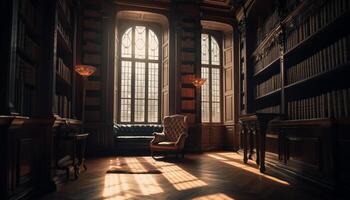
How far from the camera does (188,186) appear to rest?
3016mm

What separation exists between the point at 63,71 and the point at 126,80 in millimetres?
3443

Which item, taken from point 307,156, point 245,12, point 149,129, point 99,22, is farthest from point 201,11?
point 307,156

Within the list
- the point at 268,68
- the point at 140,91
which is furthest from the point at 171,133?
the point at 268,68

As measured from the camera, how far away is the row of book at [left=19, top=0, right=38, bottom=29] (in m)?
2.58

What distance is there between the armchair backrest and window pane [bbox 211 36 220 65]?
297 cm

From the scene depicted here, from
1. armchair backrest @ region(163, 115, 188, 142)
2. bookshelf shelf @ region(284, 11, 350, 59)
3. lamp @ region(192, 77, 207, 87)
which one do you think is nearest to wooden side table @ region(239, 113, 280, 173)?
bookshelf shelf @ region(284, 11, 350, 59)

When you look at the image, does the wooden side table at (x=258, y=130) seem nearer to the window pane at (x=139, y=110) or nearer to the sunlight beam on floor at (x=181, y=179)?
the sunlight beam on floor at (x=181, y=179)

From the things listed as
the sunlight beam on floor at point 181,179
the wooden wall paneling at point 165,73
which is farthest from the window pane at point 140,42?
the sunlight beam on floor at point 181,179

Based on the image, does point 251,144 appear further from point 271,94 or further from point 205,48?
point 205,48

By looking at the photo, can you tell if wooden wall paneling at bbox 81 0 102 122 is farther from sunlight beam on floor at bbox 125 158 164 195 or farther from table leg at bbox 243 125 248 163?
table leg at bbox 243 125 248 163

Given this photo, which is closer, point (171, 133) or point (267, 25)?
point (267, 25)

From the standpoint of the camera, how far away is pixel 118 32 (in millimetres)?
7551

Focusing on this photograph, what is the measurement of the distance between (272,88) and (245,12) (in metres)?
2.58

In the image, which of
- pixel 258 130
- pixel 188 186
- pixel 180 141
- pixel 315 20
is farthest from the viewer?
pixel 180 141
